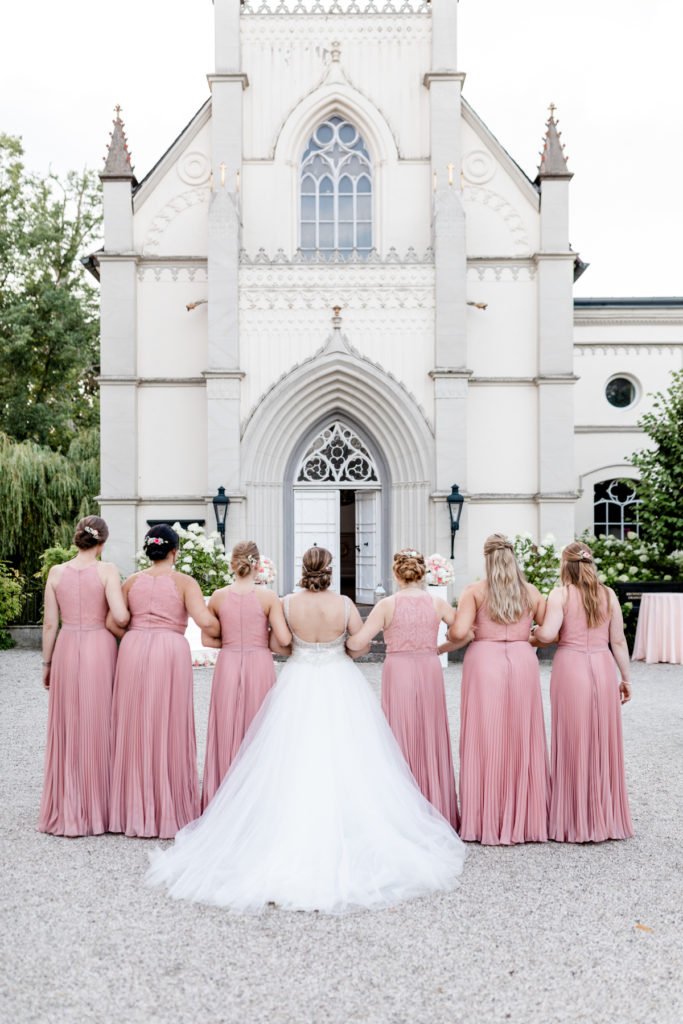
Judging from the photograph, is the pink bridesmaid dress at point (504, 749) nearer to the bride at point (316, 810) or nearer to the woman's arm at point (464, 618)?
the woman's arm at point (464, 618)

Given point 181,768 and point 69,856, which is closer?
point 69,856

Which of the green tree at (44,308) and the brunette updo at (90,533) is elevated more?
the green tree at (44,308)

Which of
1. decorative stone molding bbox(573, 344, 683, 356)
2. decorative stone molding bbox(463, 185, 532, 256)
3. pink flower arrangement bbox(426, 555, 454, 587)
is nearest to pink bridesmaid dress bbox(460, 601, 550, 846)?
pink flower arrangement bbox(426, 555, 454, 587)

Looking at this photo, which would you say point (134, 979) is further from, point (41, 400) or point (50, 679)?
point (41, 400)

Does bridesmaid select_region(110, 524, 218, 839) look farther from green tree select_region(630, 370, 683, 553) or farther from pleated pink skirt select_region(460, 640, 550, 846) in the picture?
green tree select_region(630, 370, 683, 553)

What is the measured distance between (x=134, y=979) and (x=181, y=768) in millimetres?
2148

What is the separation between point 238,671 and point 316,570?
932mm

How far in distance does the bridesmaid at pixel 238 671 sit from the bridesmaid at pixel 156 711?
0.13 meters

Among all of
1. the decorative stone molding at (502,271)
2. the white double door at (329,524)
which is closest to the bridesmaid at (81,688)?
the white double door at (329,524)

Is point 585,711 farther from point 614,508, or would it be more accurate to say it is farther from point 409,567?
point 614,508

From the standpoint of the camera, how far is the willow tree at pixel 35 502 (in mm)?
19938

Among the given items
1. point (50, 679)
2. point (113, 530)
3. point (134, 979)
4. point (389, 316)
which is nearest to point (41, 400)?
point (113, 530)

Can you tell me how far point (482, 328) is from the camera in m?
19.5

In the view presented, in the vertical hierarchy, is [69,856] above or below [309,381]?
below
